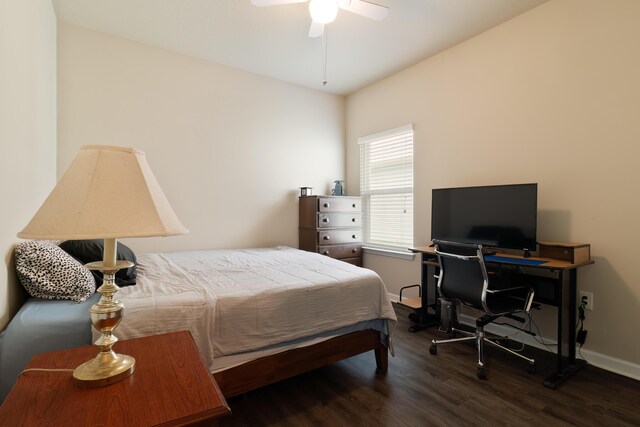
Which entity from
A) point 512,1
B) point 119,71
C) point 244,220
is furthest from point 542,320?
point 119,71

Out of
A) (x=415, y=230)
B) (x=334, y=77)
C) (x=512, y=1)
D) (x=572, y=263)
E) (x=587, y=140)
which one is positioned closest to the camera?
(x=572, y=263)

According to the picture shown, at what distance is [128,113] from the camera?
3.16 meters

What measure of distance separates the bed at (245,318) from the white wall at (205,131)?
4.23 feet

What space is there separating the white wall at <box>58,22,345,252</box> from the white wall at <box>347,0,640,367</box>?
5.70ft

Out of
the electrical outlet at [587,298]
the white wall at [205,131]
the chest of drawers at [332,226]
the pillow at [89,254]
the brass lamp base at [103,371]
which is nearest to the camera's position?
the brass lamp base at [103,371]

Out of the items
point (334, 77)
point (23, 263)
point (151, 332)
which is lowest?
point (151, 332)

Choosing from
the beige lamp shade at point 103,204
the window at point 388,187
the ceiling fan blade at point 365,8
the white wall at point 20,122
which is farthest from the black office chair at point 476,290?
the white wall at point 20,122

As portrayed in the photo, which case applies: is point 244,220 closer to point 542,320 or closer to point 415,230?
point 415,230

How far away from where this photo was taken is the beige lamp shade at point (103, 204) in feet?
2.53

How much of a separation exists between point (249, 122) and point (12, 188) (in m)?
2.67

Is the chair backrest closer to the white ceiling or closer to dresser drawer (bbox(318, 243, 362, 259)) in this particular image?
dresser drawer (bbox(318, 243, 362, 259))

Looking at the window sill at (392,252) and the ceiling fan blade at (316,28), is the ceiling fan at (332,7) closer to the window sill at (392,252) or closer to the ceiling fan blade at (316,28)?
the ceiling fan blade at (316,28)

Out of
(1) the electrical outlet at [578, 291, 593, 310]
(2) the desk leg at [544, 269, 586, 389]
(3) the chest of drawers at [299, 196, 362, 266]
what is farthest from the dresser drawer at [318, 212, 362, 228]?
(1) the electrical outlet at [578, 291, 593, 310]

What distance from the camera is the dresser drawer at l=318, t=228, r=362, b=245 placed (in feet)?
12.7
